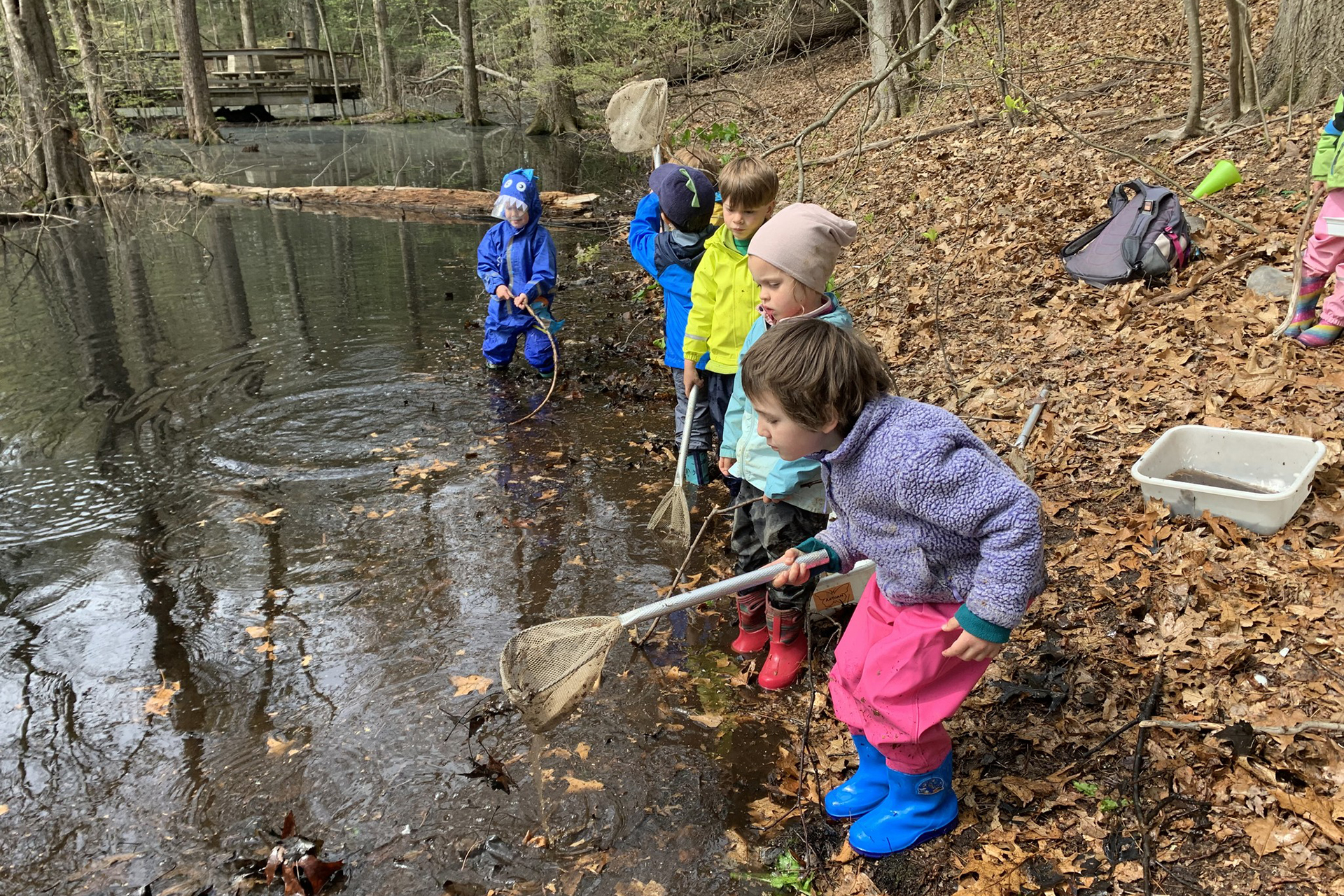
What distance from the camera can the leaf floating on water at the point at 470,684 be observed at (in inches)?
142

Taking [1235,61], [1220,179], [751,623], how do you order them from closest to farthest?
[751,623] → [1220,179] → [1235,61]

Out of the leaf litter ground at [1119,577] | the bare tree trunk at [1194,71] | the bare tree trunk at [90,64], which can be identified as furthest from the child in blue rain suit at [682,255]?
the bare tree trunk at [90,64]

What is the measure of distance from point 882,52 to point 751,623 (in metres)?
11.1

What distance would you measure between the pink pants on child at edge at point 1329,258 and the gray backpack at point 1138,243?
43.2 inches

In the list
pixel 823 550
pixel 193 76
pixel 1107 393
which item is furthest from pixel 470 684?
pixel 193 76

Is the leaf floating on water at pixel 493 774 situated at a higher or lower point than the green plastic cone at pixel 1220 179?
lower

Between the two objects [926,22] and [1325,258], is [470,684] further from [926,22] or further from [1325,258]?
[926,22]

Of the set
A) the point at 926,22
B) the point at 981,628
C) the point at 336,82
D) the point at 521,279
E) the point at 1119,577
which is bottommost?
the point at 1119,577

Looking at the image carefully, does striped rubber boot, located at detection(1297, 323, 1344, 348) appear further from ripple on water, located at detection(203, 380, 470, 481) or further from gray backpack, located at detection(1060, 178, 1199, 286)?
ripple on water, located at detection(203, 380, 470, 481)

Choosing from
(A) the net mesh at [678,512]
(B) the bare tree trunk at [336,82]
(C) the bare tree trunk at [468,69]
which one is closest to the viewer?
(A) the net mesh at [678,512]

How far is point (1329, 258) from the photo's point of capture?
5.03 metres

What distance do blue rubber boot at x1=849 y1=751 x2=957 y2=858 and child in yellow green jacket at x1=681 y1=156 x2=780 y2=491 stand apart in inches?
79.1

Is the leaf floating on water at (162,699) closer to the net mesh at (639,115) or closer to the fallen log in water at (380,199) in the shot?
the net mesh at (639,115)

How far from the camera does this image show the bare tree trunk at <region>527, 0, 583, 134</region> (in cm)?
2195
